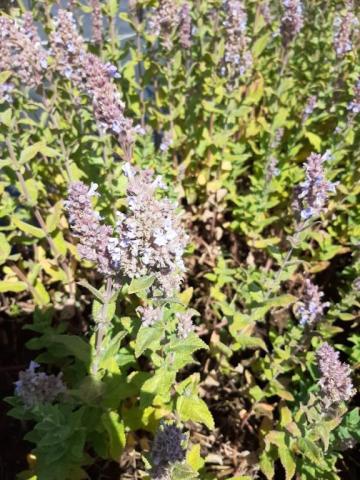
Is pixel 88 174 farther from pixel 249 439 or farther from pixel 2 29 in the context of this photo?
pixel 249 439

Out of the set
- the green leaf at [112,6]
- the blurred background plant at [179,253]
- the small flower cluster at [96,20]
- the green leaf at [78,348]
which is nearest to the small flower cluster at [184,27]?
the blurred background plant at [179,253]

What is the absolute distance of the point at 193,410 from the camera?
8.22 ft

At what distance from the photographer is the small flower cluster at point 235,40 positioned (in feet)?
11.7

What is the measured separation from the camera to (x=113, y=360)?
8.80 ft

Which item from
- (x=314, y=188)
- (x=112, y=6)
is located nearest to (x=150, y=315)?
(x=314, y=188)

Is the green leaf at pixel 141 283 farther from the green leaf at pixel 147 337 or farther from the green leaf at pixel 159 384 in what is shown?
the green leaf at pixel 159 384

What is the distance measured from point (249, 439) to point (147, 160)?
2.38m

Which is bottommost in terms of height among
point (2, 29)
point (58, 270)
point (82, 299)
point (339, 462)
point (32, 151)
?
point (339, 462)

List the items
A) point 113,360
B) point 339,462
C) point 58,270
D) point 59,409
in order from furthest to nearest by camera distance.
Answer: point 58,270 → point 339,462 → point 113,360 → point 59,409

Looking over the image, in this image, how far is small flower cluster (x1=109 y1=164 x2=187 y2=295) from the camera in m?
1.84

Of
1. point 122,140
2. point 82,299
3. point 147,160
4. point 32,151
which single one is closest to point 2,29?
point 32,151

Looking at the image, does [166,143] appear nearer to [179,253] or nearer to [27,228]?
[27,228]

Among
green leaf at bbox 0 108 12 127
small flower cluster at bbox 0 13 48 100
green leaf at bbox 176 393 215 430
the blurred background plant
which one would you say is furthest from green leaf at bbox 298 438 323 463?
small flower cluster at bbox 0 13 48 100

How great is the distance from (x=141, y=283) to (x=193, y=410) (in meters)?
0.93
